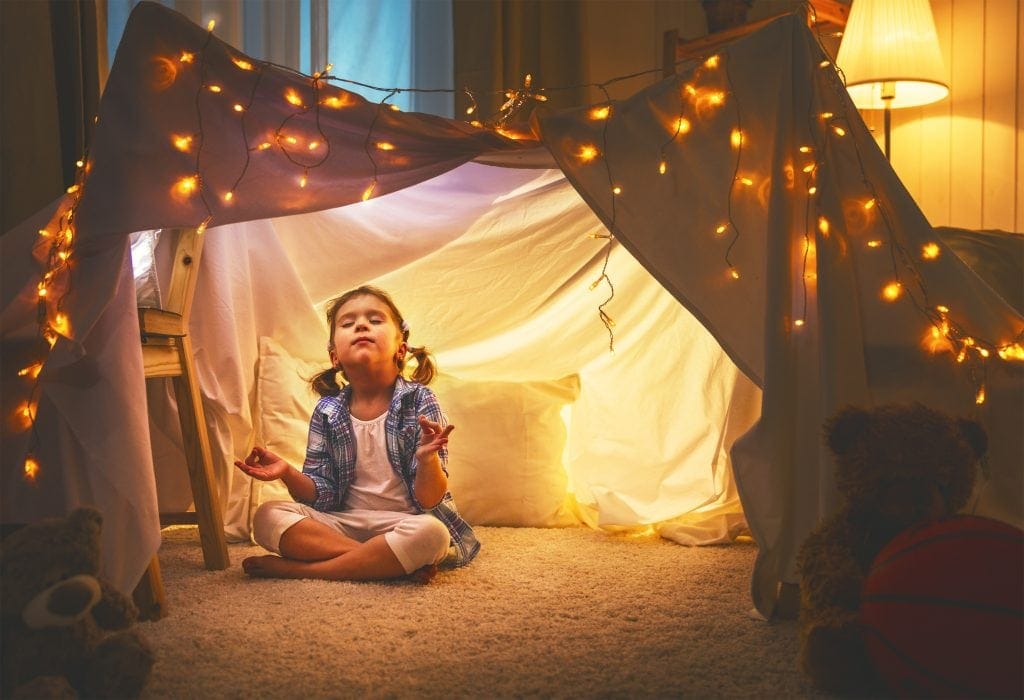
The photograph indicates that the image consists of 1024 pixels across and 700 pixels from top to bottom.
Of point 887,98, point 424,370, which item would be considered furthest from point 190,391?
point 887,98

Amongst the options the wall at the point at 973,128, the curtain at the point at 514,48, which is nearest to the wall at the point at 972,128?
the wall at the point at 973,128

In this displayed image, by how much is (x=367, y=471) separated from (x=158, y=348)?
1.59ft

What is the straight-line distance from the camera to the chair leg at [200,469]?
185cm

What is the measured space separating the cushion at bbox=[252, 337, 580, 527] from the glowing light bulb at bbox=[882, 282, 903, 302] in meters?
0.97

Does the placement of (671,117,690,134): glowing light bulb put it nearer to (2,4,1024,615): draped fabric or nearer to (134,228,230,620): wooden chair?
(2,4,1024,615): draped fabric

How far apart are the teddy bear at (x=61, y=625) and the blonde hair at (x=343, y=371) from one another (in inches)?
35.6

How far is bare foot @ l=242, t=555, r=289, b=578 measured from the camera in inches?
70.1

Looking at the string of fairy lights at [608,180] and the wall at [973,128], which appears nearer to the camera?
the string of fairy lights at [608,180]

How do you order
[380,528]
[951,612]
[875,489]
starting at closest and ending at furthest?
[951,612], [875,489], [380,528]

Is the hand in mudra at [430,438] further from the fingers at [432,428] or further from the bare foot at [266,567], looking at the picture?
the bare foot at [266,567]

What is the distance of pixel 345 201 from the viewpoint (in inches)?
67.2

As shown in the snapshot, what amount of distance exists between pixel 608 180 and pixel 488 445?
2.82 feet

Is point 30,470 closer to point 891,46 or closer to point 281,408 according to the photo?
point 281,408

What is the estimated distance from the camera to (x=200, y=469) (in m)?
1.86
